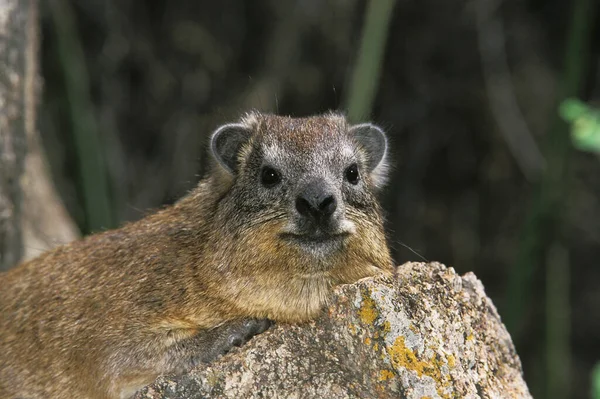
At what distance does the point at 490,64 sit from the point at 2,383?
7312 millimetres

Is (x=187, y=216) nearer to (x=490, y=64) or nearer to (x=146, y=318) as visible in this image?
(x=146, y=318)

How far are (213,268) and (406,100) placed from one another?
685 cm

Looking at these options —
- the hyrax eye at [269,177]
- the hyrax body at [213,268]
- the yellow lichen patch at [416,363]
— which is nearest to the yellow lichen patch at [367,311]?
the yellow lichen patch at [416,363]

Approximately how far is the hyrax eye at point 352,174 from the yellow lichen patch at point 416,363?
49.4 inches

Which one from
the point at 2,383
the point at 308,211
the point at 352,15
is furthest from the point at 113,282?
the point at 352,15

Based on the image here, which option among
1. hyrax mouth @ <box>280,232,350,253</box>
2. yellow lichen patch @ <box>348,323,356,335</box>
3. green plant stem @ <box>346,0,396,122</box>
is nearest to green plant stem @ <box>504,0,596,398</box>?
green plant stem @ <box>346,0,396,122</box>

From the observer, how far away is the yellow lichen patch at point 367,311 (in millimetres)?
4402

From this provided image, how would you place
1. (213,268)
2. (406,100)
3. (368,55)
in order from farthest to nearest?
(406,100), (368,55), (213,268)

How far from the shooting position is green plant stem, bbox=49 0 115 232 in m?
9.60

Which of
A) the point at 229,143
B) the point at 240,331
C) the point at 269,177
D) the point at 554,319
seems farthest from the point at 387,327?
the point at 554,319

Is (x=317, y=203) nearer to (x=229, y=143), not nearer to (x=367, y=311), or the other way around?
(x=367, y=311)

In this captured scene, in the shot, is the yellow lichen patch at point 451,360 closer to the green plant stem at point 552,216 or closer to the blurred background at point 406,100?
the green plant stem at point 552,216

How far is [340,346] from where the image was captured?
452cm

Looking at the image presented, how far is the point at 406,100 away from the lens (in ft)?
37.8
